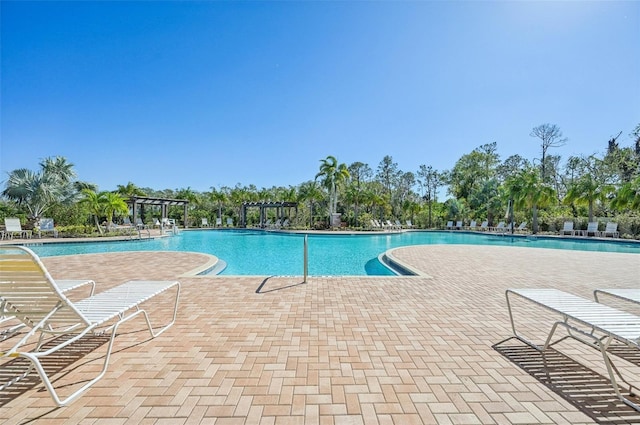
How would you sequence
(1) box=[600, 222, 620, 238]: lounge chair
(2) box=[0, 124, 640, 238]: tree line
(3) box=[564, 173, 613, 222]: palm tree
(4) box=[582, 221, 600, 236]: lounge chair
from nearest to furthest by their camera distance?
(1) box=[600, 222, 620, 238]: lounge chair, (4) box=[582, 221, 600, 236]: lounge chair, (2) box=[0, 124, 640, 238]: tree line, (3) box=[564, 173, 613, 222]: palm tree

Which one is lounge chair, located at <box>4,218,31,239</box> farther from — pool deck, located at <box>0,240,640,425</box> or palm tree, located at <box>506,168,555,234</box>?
palm tree, located at <box>506,168,555,234</box>

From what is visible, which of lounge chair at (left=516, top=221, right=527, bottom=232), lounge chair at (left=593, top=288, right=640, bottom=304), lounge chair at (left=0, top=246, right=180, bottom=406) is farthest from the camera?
lounge chair at (left=516, top=221, right=527, bottom=232)

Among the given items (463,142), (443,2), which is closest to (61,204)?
(443,2)

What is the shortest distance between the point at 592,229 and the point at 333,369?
2336 centimetres

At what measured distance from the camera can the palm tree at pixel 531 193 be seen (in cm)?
1996

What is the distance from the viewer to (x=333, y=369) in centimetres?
227

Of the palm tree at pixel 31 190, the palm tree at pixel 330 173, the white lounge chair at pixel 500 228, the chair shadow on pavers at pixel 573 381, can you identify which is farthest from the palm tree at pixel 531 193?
the palm tree at pixel 31 190

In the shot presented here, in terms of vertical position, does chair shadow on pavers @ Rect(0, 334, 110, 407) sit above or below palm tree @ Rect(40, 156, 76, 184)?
below

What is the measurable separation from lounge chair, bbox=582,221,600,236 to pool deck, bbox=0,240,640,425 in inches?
778

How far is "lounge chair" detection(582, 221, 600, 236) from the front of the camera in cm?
1764

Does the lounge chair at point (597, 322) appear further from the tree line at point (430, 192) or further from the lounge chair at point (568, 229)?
the lounge chair at point (568, 229)

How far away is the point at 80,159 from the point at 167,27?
21.0m

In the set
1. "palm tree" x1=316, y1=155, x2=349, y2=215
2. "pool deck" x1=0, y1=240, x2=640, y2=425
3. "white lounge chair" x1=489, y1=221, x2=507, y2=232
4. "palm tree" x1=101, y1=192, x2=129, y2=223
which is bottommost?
"pool deck" x1=0, y1=240, x2=640, y2=425

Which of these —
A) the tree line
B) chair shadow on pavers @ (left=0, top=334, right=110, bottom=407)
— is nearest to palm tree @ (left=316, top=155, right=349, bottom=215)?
the tree line
